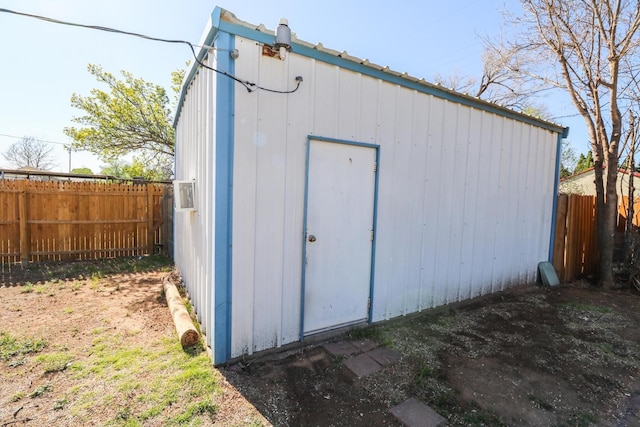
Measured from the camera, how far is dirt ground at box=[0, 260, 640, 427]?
7.18 feet

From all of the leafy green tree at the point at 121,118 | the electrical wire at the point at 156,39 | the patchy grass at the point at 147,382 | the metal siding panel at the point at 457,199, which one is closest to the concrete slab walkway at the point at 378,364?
the patchy grass at the point at 147,382

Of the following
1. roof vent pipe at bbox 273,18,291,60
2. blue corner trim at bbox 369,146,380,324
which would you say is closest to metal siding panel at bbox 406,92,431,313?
blue corner trim at bbox 369,146,380,324

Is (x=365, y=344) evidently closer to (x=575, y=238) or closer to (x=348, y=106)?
(x=348, y=106)

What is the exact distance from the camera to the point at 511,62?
6.50 metres

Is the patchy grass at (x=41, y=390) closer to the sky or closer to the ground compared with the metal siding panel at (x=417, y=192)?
closer to the ground

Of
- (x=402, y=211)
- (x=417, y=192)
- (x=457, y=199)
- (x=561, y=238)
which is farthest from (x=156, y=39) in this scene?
(x=561, y=238)

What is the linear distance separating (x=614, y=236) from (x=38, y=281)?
10.3 meters

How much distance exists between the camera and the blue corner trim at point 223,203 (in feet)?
8.26

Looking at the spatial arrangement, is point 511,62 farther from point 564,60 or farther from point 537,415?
point 537,415

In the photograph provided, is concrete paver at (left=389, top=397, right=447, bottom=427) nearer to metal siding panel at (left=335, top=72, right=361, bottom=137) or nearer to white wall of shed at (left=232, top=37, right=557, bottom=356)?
white wall of shed at (left=232, top=37, right=557, bottom=356)

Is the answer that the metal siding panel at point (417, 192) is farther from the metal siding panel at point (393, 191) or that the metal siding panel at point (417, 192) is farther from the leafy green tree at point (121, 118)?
the leafy green tree at point (121, 118)

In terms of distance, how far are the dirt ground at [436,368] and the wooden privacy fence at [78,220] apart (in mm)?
2143

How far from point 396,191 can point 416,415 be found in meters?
2.26

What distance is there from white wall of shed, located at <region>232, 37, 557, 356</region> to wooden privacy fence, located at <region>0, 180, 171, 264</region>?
562 cm
